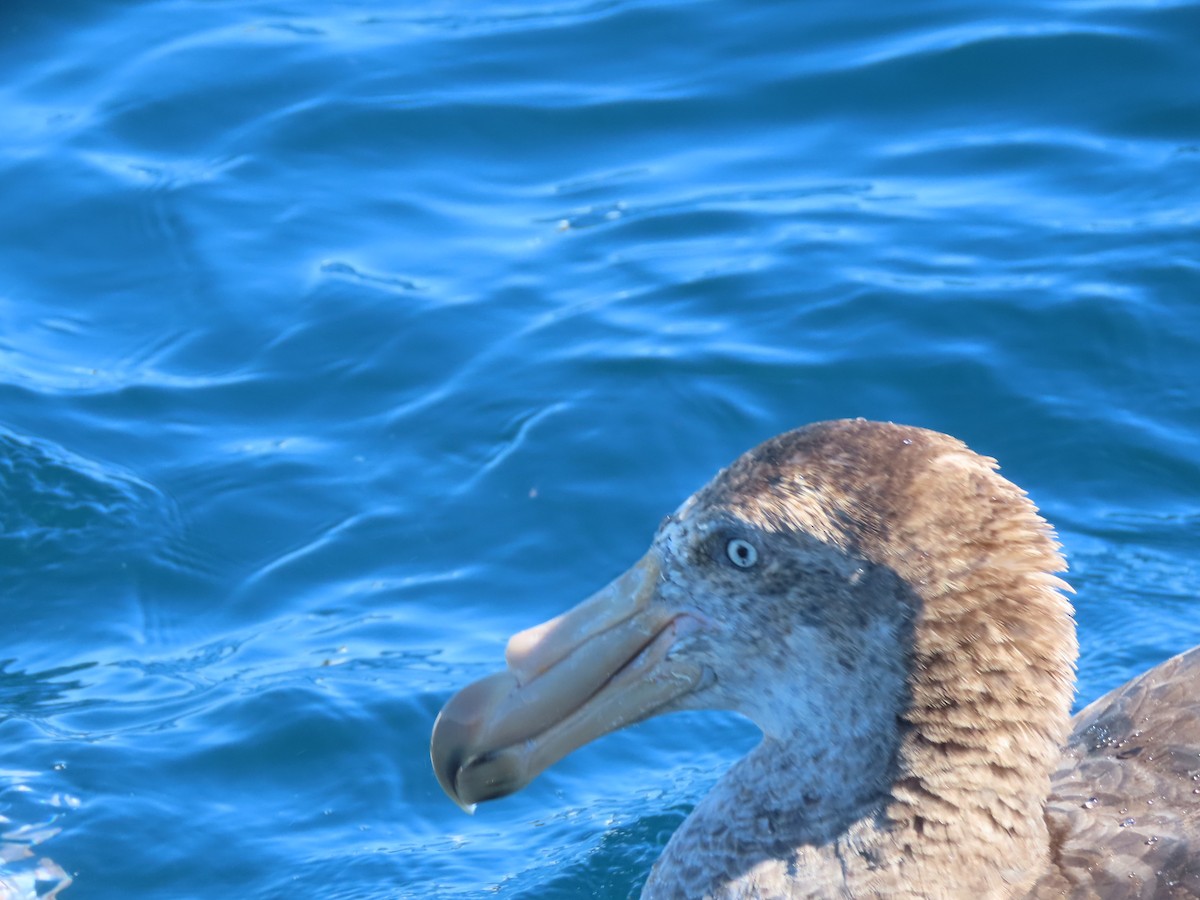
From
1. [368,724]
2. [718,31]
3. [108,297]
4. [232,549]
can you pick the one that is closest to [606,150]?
[718,31]

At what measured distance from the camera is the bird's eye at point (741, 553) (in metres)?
4.21

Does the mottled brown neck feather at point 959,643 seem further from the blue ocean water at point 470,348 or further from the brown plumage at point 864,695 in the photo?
the blue ocean water at point 470,348

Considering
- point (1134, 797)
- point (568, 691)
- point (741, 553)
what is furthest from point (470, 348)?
point (1134, 797)

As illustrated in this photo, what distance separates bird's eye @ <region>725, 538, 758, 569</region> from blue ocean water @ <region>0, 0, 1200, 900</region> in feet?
6.94

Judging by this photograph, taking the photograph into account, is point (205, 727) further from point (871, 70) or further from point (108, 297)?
point (871, 70)

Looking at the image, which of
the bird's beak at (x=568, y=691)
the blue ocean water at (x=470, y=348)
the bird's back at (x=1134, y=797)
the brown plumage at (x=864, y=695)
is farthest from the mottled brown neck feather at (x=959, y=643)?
the blue ocean water at (x=470, y=348)

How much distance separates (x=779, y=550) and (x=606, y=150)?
6.50m

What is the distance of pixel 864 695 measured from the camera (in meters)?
4.08

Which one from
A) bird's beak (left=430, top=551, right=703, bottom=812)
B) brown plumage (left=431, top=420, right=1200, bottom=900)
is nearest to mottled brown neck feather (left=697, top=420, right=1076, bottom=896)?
brown plumage (left=431, top=420, right=1200, bottom=900)

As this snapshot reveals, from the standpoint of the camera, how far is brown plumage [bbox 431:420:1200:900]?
3.94 m

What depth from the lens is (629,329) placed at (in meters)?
8.70

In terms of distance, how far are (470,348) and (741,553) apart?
460 centimetres

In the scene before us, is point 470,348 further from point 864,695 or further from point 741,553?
point 864,695

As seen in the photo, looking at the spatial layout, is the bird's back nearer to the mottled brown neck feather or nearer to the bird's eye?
the mottled brown neck feather
